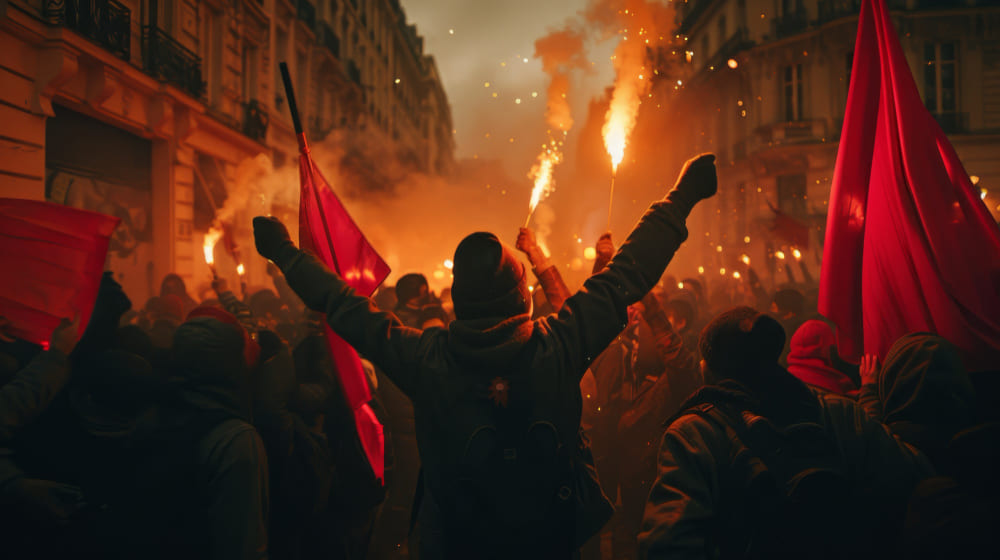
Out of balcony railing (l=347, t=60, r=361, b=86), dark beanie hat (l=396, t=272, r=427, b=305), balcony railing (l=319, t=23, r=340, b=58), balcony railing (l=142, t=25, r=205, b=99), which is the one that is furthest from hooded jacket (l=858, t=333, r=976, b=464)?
balcony railing (l=347, t=60, r=361, b=86)

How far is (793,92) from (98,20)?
22.4 meters

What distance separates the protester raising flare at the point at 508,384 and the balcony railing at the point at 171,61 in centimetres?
1090

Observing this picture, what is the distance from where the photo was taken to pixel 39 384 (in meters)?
2.49

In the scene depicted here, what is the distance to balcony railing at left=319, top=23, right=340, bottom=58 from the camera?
22.0 metres

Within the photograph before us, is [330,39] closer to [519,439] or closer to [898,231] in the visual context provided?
[898,231]

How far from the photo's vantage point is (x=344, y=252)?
3.26 metres

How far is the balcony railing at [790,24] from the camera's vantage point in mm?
22531

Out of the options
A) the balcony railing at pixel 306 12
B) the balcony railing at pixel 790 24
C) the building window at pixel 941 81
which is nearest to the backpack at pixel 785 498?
the balcony railing at pixel 306 12

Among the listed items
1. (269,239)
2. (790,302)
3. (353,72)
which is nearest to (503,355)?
(269,239)

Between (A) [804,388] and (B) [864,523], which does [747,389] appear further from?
(B) [864,523]

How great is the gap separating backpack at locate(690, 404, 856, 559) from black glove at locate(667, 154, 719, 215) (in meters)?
0.74

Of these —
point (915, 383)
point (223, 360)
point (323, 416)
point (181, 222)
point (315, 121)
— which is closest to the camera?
point (915, 383)

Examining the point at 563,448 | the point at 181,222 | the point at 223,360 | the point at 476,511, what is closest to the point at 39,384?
the point at 223,360

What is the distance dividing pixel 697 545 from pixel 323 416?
6.94 feet
